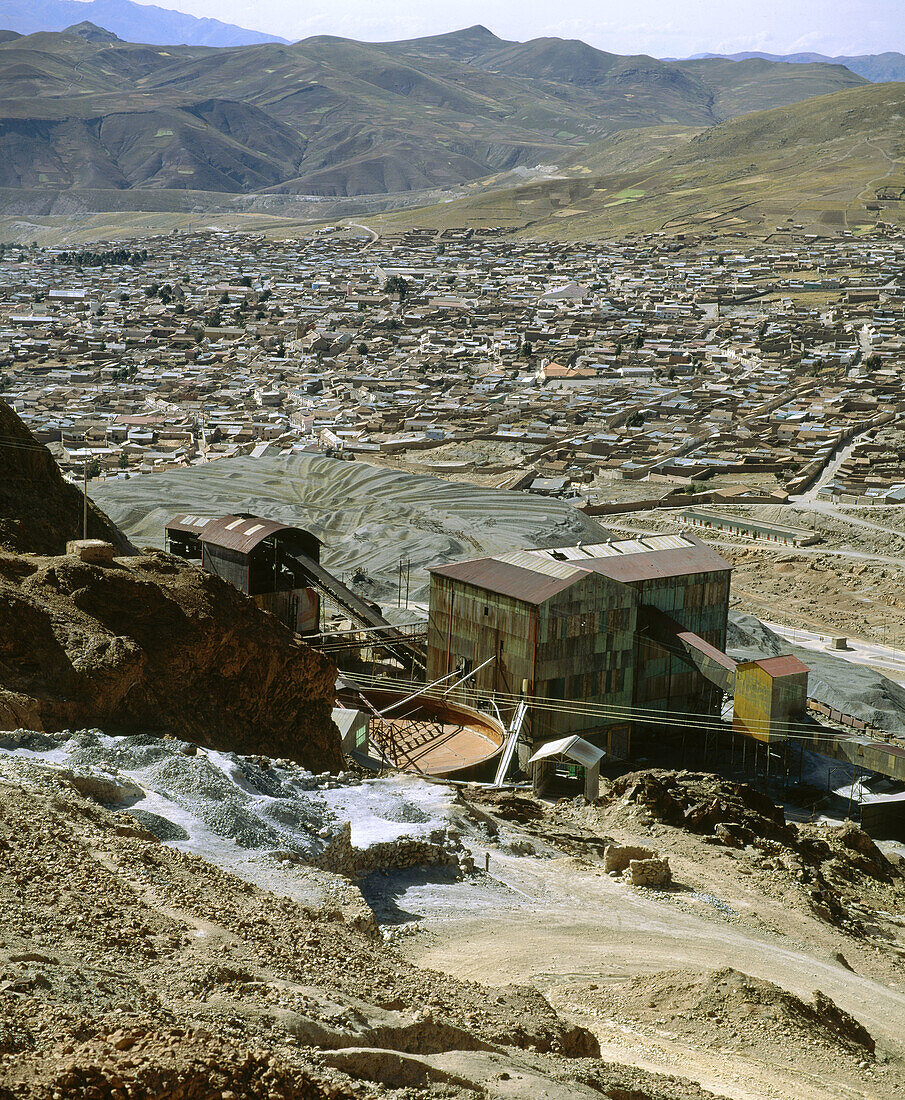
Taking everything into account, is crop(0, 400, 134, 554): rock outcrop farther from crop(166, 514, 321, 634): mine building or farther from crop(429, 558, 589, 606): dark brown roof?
crop(429, 558, 589, 606): dark brown roof

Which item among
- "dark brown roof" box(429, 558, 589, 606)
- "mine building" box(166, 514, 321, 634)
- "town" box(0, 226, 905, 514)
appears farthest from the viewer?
"town" box(0, 226, 905, 514)

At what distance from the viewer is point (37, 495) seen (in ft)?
77.2

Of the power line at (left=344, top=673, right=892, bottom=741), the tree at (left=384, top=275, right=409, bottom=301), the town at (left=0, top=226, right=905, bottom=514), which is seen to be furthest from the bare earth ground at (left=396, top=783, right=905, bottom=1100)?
the tree at (left=384, top=275, right=409, bottom=301)

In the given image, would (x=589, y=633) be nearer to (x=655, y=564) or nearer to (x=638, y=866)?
(x=655, y=564)

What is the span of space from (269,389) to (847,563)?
174ft

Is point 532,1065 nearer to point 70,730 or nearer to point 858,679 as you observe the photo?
point 70,730

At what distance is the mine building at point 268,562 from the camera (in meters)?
27.7

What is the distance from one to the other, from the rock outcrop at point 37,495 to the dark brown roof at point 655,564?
1084cm

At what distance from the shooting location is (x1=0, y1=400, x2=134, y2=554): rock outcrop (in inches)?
867

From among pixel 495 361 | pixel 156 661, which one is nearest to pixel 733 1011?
pixel 156 661

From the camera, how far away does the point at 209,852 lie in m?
11.2

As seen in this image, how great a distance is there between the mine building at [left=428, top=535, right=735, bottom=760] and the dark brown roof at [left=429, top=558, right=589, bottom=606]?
0.09ft

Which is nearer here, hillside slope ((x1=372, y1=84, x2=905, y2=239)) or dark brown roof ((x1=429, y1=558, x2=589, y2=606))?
dark brown roof ((x1=429, y1=558, x2=589, y2=606))

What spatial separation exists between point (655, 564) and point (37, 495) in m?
13.9
